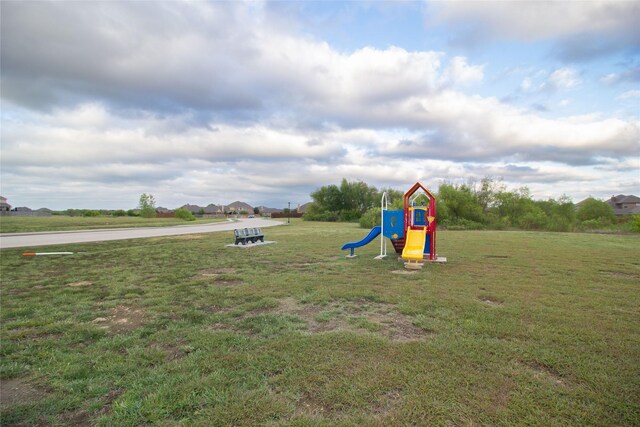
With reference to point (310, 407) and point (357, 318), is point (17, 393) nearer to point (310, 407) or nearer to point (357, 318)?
point (310, 407)

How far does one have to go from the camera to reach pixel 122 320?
4398mm

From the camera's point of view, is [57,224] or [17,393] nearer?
[17,393]

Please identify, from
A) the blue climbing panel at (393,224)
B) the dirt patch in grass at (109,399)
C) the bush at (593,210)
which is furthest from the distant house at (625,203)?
the dirt patch in grass at (109,399)

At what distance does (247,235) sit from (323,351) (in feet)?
36.5

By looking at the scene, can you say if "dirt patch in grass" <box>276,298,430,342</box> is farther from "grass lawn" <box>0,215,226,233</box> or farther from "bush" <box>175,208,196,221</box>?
"bush" <box>175,208,196,221</box>

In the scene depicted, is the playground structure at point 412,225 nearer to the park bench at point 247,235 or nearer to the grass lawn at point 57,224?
the park bench at point 247,235

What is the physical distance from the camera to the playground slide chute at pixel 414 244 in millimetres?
8297

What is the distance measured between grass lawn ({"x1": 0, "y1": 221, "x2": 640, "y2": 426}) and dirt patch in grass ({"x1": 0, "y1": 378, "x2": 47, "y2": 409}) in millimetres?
18

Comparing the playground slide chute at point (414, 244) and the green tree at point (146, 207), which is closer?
the playground slide chute at point (414, 244)

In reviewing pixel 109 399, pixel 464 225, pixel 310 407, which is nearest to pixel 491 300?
pixel 310 407

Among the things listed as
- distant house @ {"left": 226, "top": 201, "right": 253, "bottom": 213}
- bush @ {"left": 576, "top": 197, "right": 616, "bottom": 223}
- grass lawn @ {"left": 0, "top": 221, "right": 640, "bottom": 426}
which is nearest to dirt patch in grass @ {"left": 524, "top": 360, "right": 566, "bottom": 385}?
grass lawn @ {"left": 0, "top": 221, "right": 640, "bottom": 426}

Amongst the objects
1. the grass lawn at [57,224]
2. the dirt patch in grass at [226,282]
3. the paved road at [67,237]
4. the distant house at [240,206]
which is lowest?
the dirt patch in grass at [226,282]

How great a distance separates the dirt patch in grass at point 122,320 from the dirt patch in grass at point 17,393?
3.73 feet

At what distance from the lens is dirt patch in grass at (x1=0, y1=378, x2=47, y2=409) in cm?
257
